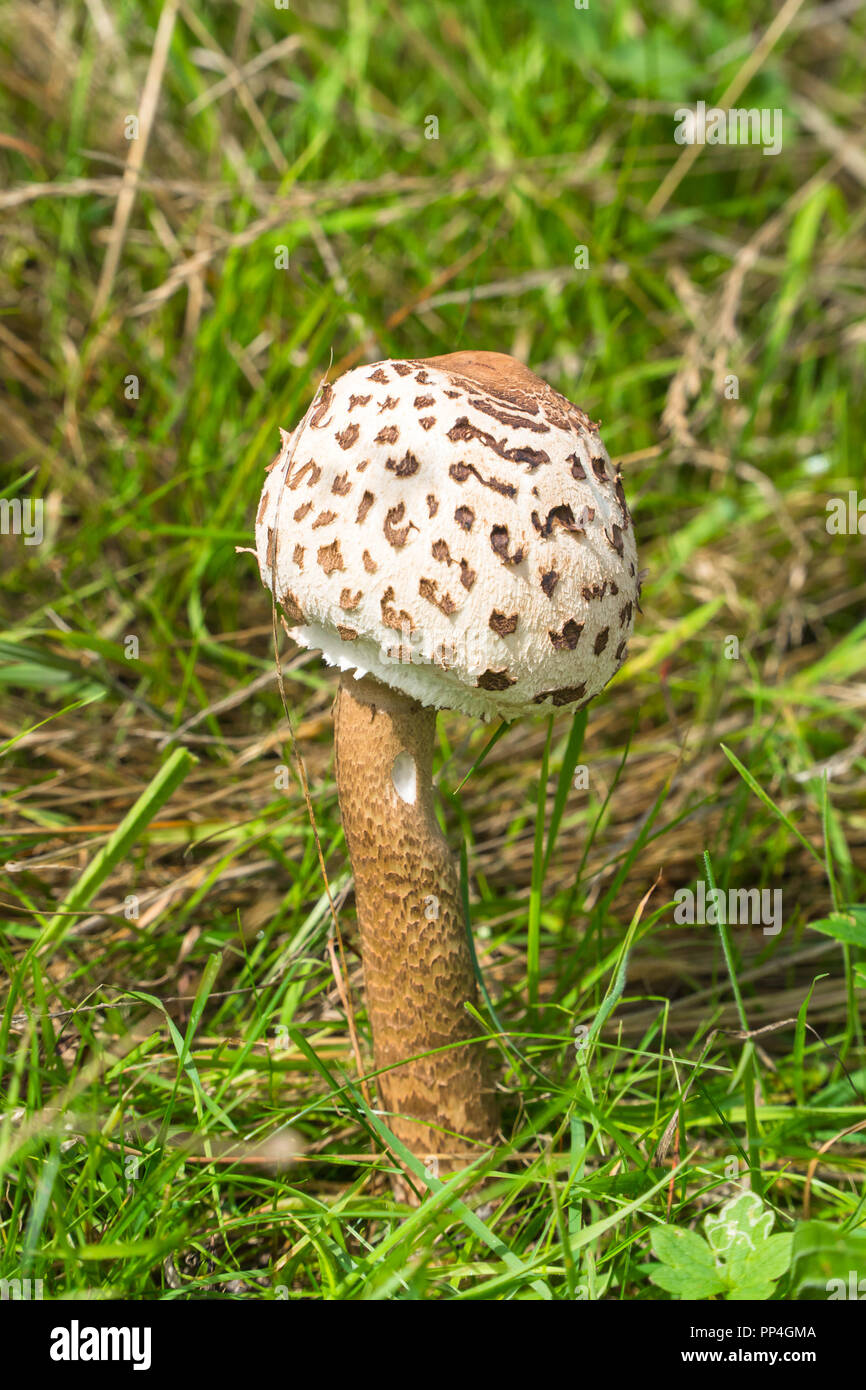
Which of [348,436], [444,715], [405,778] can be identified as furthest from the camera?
[444,715]

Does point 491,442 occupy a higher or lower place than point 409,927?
higher

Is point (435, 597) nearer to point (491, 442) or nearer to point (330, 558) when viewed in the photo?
point (330, 558)

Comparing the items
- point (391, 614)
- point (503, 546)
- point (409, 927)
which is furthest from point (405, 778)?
point (503, 546)

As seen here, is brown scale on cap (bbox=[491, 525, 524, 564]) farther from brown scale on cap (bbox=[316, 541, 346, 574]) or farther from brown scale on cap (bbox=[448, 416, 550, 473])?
brown scale on cap (bbox=[316, 541, 346, 574])

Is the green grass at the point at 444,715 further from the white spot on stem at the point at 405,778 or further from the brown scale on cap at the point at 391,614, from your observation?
the brown scale on cap at the point at 391,614

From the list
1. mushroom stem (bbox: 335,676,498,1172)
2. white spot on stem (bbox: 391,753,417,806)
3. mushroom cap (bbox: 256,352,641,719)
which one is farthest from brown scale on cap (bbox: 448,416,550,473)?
white spot on stem (bbox: 391,753,417,806)

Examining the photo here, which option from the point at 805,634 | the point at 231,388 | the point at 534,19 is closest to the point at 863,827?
the point at 805,634
